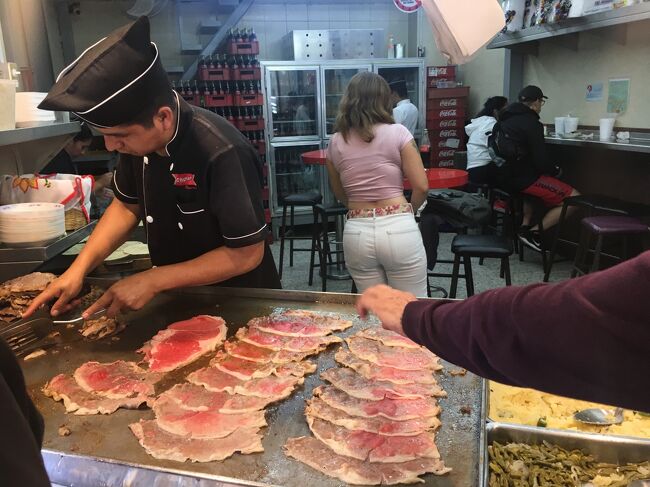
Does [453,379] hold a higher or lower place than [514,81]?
lower

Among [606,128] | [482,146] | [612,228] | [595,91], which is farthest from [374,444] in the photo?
[595,91]

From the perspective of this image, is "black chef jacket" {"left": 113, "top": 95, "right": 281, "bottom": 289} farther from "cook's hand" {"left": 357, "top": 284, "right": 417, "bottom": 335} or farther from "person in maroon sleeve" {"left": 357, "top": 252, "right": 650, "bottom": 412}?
"person in maroon sleeve" {"left": 357, "top": 252, "right": 650, "bottom": 412}

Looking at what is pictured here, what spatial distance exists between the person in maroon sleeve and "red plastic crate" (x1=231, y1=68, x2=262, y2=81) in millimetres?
6828

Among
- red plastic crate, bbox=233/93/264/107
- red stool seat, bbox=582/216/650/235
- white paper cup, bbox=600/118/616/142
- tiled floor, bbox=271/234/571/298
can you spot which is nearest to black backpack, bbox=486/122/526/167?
white paper cup, bbox=600/118/616/142

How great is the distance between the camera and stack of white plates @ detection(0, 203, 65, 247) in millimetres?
2443

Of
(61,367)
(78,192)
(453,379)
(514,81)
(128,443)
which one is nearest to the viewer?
(128,443)

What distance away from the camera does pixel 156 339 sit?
6.61 feet

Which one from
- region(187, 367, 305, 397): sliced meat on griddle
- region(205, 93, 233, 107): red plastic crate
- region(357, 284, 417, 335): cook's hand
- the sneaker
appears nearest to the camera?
region(357, 284, 417, 335): cook's hand

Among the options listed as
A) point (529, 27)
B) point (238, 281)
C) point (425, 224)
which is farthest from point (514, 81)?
point (238, 281)

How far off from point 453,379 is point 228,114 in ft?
21.0

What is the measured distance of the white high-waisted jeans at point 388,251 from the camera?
3.33 metres

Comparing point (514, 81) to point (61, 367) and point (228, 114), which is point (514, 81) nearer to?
point (228, 114)

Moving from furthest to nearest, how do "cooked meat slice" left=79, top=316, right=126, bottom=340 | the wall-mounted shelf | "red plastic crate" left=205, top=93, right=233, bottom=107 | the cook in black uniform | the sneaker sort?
"red plastic crate" left=205, top=93, right=233, bottom=107
the sneaker
the wall-mounted shelf
"cooked meat slice" left=79, top=316, right=126, bottom=340
the cook in black uniform

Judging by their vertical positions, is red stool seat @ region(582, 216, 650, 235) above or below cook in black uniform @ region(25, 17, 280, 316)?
below
